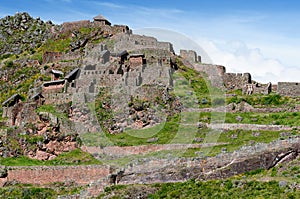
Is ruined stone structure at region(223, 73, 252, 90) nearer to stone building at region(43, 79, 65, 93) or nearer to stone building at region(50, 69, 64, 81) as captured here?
stone building at region(43, 79, 65, 93)

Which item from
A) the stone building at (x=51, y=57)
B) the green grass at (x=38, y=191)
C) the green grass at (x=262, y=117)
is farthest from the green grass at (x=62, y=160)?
the stone building at (x=51, y=57)

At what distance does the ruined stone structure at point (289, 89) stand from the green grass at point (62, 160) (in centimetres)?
1649

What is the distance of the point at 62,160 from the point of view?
48.3m

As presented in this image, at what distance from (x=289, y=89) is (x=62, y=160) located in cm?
1889

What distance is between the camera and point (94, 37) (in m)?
69.1

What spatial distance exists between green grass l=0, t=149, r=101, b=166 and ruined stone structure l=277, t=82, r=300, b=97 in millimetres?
16493

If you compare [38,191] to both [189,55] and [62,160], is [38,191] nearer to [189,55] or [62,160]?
[62,160]

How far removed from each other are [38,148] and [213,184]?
19961 millimetres

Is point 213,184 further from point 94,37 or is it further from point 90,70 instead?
point 94,37

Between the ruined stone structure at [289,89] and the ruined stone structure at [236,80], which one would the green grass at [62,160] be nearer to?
the ruined stone structure at [289,89]

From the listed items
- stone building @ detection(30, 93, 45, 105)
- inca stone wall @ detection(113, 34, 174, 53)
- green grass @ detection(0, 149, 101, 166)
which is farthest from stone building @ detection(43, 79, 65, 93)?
green grass @ detection(0, 149, 101, 166)

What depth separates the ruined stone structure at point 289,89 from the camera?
52566 millimetres

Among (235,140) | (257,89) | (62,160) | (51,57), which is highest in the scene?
(51,57)

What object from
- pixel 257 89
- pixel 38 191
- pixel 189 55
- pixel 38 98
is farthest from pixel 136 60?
pixel 38 191
